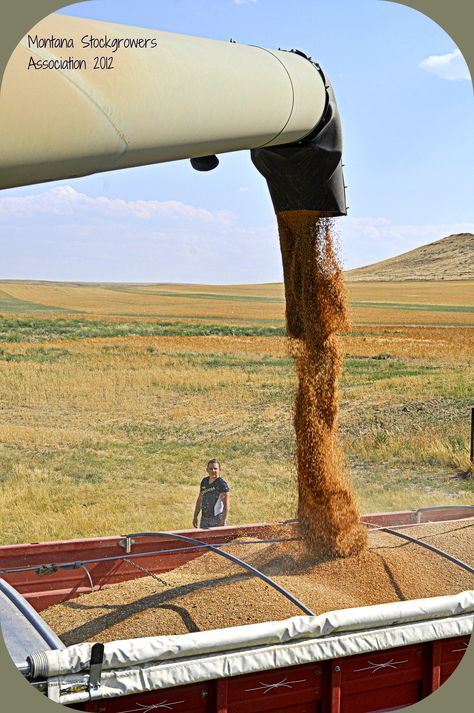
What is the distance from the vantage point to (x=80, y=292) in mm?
46000

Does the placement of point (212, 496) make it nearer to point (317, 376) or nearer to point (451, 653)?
point (317, 376)

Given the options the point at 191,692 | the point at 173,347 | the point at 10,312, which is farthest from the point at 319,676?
the point at 10,312

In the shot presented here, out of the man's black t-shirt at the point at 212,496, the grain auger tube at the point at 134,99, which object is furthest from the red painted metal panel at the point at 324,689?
the man's black t-shirt at the point at 212,496

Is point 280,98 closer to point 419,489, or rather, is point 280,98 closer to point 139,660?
point 139,660

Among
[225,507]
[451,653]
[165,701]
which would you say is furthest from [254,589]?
[225,507]

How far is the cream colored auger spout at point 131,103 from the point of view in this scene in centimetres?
379

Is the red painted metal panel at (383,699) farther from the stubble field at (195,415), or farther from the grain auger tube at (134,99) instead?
the stubble field at (195,415)

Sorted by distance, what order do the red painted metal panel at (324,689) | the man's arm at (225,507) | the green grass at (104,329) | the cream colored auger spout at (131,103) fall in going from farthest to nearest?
the green grass at (104,329) → the man's arm at (225,507) → the red painted metal panel at (324,689) → the cream colored auger spout at (131,103)

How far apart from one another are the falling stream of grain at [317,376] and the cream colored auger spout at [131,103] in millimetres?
1873

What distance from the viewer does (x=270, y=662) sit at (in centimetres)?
552

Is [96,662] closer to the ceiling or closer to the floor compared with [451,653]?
closer to the ceiling

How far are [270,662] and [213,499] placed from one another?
4.29 metres

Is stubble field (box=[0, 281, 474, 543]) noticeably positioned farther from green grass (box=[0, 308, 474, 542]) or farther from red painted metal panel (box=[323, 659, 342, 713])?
red painted metal panel (box=[323, 659, 342, 713])

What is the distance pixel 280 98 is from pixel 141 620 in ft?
10.9
